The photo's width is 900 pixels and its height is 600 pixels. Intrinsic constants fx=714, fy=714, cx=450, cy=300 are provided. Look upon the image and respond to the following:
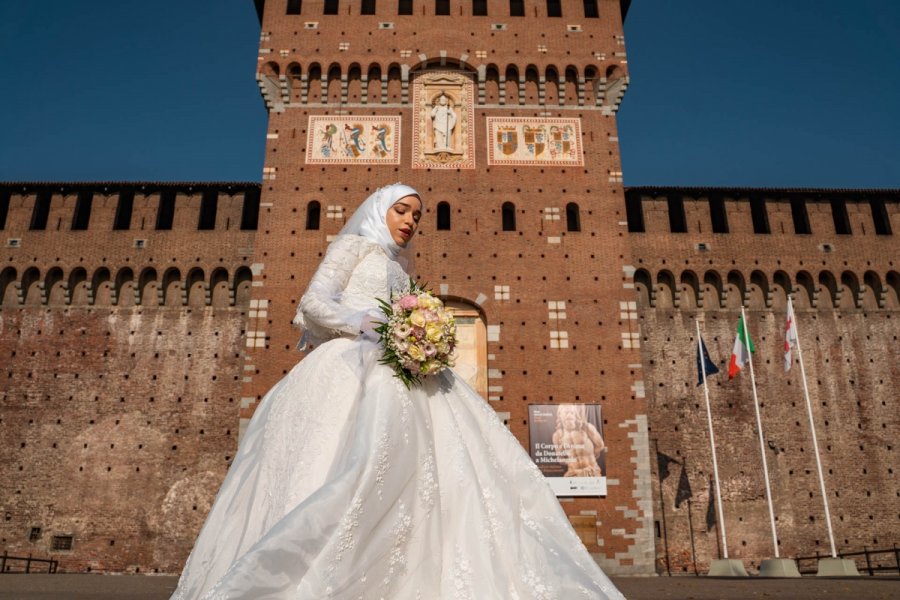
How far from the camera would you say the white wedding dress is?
2.64 meters

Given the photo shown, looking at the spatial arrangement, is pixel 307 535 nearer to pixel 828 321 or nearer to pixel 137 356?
pixel 137 356

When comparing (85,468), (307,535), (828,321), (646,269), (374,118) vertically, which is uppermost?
(374,118)

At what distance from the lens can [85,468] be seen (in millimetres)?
15859

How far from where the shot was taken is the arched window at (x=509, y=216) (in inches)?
604

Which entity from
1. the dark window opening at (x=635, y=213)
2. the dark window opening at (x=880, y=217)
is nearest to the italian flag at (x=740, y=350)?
the dark window opening at (x=635, y=213)

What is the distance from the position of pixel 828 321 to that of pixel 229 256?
581 inches

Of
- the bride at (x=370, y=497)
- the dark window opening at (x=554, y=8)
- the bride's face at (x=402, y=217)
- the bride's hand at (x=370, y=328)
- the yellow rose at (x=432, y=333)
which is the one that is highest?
the dark window opening at (x=554, y=8)

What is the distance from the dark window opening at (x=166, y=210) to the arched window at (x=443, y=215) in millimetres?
6977

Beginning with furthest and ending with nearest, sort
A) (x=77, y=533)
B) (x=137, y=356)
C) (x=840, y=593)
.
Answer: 1. (x=137, y=356)
2. (x=77, y=533)
3. (x=840, y=593)

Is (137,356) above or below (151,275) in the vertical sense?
below

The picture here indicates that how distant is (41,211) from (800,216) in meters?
19.2

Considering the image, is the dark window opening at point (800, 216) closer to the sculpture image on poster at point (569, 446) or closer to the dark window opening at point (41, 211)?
the sculpture image on poster at point (569, 446)

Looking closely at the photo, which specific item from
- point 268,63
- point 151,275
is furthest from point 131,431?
point 268,63

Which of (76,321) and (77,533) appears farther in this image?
(76,321)
